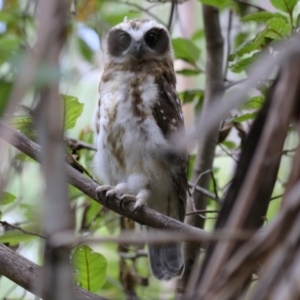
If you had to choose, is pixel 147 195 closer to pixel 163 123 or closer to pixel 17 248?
Answer: pixel 163 123

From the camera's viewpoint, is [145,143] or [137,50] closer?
[145,143]

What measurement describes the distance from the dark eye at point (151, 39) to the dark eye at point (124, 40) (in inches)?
3.7

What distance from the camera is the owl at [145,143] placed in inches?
112

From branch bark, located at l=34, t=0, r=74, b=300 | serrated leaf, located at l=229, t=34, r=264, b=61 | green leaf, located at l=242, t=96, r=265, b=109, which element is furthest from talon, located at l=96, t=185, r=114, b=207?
branch bark, located at l=34, t=0, r=74, b=300

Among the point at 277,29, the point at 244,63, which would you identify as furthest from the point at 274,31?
the point at 244,63

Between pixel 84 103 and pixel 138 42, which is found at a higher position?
pixel 138 42

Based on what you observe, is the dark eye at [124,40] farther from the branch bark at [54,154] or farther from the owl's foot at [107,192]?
the branch bark at [54,154]

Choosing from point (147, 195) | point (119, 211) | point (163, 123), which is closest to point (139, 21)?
point (163, 123)

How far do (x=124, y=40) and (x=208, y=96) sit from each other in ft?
2.08

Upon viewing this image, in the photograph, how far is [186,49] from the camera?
2.94 m

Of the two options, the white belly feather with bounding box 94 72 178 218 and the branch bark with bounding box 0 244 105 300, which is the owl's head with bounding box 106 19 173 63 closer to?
the white belly feather with bounding box 94 72 178 218

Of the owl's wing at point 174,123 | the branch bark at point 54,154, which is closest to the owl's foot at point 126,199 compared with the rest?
the owl's wing at point 174,123

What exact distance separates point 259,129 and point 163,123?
6.34ft

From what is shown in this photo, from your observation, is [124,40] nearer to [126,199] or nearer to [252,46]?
[126,199]
